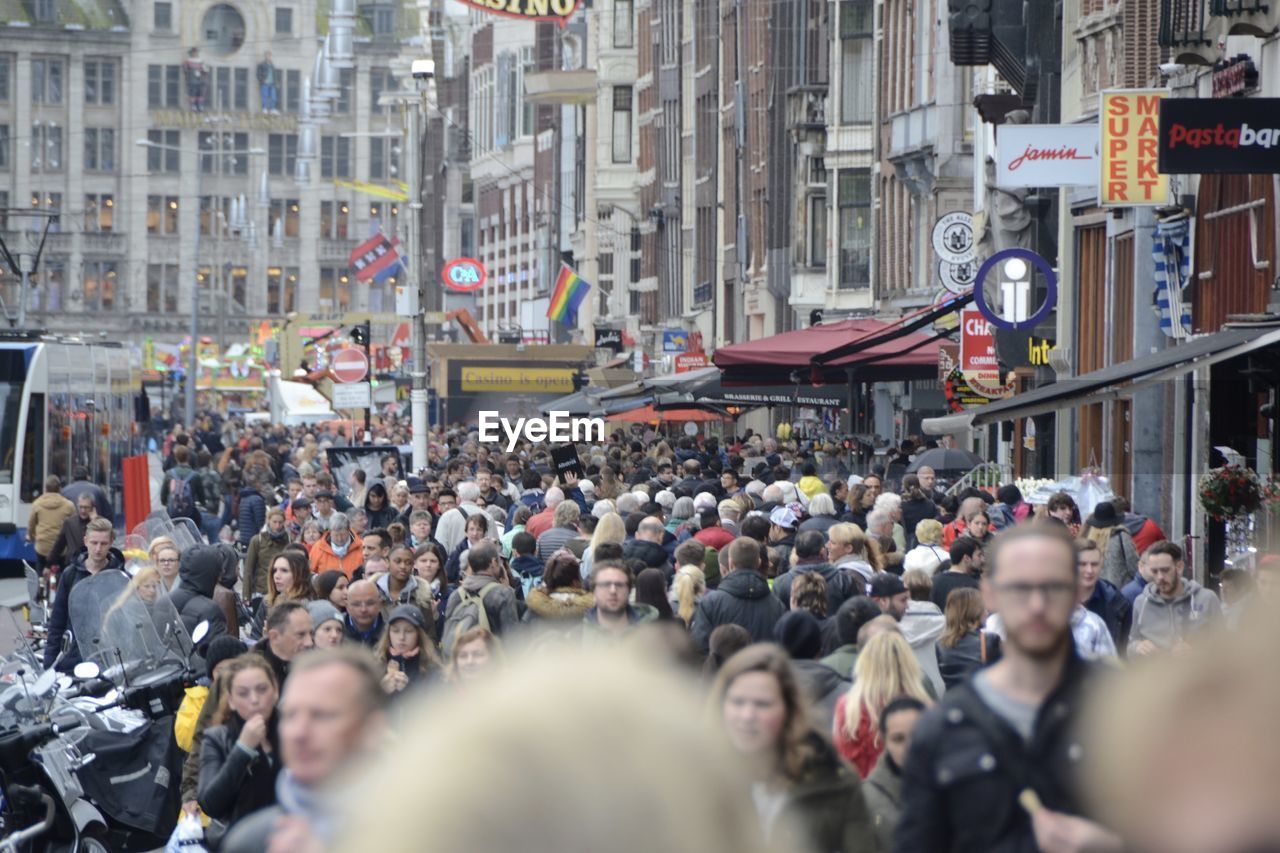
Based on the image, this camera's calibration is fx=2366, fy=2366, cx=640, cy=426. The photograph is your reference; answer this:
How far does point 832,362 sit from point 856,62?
62.9 ft

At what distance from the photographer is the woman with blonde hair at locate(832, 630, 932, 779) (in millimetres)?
7199

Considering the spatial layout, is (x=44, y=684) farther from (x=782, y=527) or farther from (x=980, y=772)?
(x=782, y=527)

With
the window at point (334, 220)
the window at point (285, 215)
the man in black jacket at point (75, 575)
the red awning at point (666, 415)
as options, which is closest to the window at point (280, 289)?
the window at point (285, 215)

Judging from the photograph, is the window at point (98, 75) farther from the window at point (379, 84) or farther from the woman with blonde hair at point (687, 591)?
the woman with blonde hair at point (687, 591)

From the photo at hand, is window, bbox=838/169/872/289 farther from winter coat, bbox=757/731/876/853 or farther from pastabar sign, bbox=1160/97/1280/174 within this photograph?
winter coat, bbox=757/731/876/853

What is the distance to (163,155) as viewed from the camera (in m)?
128

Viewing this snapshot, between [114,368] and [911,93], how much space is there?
13573 mm

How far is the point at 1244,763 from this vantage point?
2094 mm

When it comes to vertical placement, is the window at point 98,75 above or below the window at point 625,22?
above

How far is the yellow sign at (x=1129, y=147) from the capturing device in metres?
19.2

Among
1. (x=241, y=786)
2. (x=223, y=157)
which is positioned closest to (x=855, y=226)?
(x=241, y=786)

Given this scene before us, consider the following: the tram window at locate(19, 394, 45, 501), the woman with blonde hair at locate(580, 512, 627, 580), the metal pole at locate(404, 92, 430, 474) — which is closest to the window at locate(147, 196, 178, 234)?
the metal pole at locate(404, 92, 430, 474)

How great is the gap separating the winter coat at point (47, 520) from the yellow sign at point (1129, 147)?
392 inches

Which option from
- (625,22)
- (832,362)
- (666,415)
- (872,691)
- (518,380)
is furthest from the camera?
(625,22)
